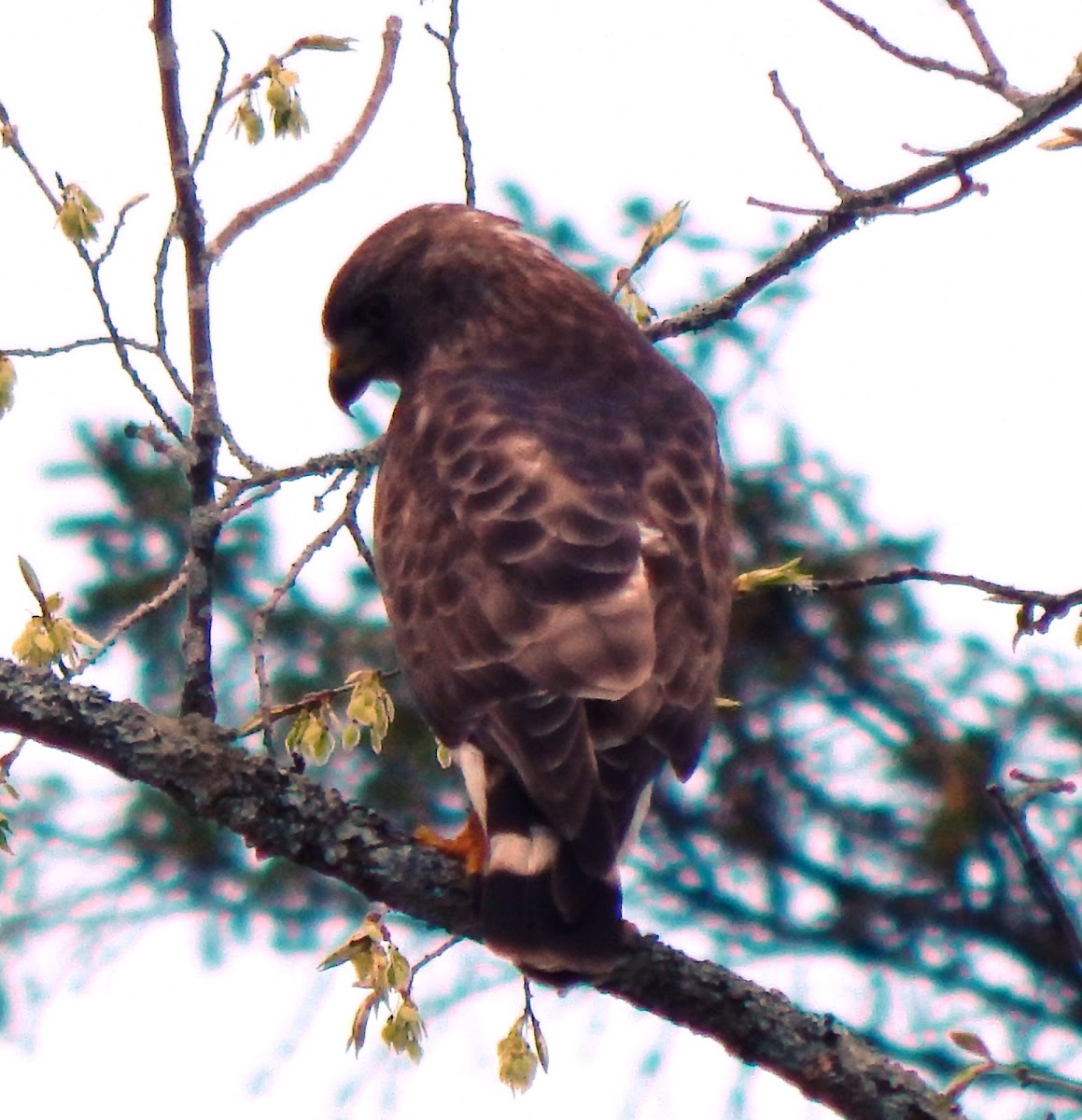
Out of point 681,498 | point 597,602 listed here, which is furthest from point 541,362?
point 597,602

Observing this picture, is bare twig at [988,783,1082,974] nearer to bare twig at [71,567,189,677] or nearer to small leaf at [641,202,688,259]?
bare twig at [71,567,189,677]

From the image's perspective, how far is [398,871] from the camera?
13.5ft

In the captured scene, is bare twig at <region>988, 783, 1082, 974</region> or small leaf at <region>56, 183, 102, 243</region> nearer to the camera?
bare twig at <region>988, 783, 1082, 974</region>

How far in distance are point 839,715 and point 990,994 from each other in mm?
1454

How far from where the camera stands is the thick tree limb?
13.1 ft

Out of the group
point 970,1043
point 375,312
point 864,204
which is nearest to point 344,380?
point 375,312

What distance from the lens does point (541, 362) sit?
563cm

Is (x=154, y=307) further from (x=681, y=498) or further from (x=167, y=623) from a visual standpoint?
(x=167, y=623)

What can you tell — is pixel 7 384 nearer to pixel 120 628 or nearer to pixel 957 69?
pixel 120 628

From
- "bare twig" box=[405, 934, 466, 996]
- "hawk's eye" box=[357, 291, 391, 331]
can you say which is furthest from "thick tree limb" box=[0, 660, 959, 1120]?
"hawk's eye" box=[357, 291, 391, 331]

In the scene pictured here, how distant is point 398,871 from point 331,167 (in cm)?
143

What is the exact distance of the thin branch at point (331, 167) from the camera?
4359 mm

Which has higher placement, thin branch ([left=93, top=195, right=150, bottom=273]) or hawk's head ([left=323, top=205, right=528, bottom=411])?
hawk's head ([left=323, top=205, right=528, bottom=411])

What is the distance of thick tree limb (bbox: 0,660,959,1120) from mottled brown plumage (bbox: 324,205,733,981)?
0.15 meters
